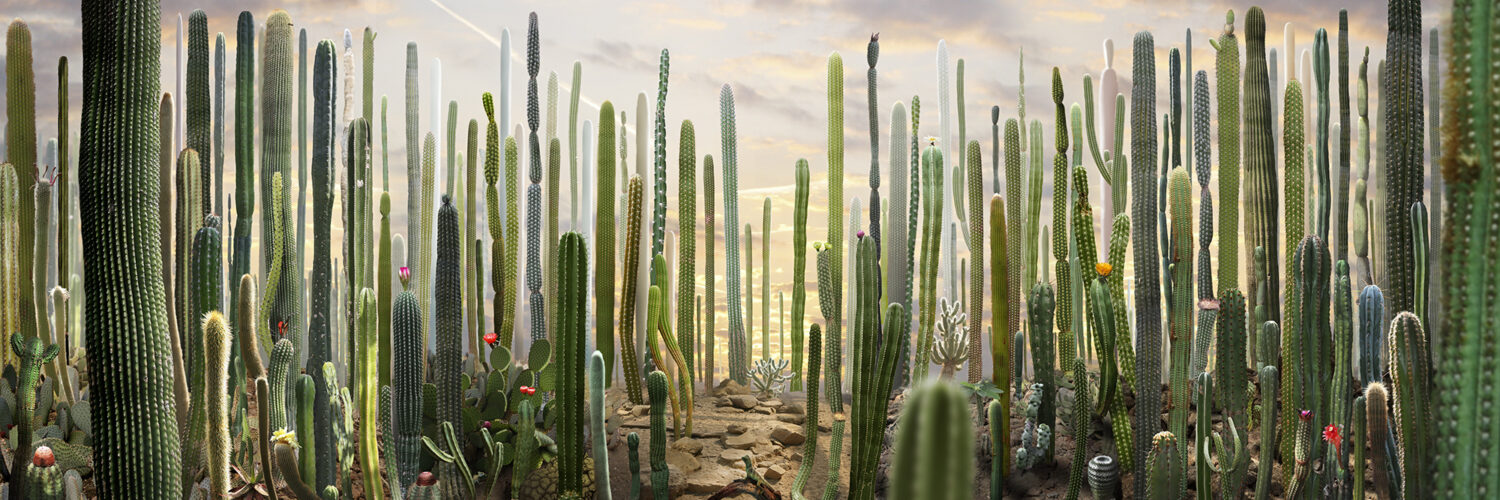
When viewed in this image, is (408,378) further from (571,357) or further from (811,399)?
(811,399)

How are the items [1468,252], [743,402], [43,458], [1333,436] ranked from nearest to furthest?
[1468,252], [43,458], [1333,436], [743,402]

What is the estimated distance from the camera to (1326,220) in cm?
237

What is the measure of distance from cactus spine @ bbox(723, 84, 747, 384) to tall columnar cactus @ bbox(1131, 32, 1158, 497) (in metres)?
0.95

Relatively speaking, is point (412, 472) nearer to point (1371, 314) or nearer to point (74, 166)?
point (1371, 314)

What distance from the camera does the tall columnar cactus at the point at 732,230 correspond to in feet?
10.3

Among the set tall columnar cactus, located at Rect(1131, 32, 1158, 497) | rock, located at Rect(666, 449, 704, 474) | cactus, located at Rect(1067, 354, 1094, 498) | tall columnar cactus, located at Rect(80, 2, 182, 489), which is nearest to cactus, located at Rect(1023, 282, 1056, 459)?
cactus, located at Rect(1067, 354, 1094, 498)

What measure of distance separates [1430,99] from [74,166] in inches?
195

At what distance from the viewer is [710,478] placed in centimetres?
277

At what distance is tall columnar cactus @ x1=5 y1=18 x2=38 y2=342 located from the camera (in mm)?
2748

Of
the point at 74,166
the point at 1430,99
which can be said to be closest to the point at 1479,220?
the point at 1430,99

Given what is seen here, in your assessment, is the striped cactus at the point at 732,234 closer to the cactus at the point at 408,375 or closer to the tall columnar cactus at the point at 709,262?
the tall columnar cactus at the point at 709,262

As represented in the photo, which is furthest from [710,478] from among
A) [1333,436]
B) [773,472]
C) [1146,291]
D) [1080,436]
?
[1333,436]

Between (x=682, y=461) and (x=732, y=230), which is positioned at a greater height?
(x=732, y=230)

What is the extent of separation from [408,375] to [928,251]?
4.96 feet
